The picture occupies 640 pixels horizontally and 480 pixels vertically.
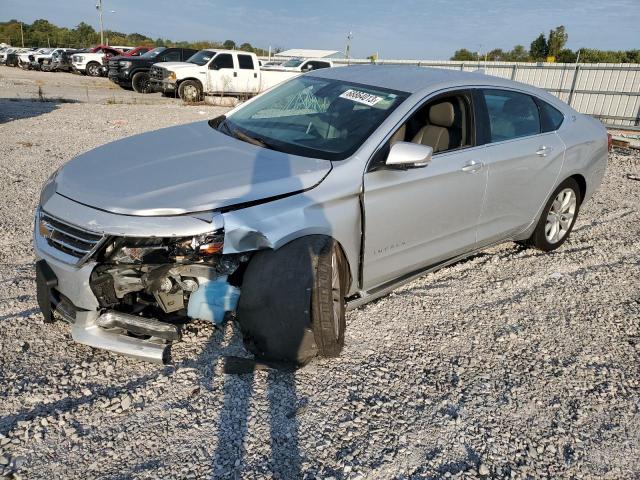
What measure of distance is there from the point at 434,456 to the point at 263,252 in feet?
4.49

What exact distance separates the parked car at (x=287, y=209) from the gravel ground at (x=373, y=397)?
25 centimetres

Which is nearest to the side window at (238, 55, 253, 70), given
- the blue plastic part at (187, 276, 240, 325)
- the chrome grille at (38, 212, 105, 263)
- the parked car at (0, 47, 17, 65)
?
the chrome grille at (38, 212, 105, 263)

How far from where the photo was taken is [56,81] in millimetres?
25125

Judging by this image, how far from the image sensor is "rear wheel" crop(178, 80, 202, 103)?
18.0 meters

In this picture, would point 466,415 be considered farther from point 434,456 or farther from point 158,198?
point 158,198

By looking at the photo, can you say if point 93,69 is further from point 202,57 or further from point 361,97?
point 361,97

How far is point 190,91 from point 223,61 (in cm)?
157

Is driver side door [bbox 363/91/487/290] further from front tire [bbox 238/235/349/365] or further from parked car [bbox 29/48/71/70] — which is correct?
parked car [bbox 29/48/71/70]

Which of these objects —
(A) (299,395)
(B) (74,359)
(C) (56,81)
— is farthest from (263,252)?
(C) (56,81)

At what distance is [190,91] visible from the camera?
18.1m

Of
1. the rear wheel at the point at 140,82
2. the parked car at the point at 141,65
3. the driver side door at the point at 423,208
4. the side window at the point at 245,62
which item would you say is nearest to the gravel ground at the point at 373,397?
the driver side door at the point at 423,208

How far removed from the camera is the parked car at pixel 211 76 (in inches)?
707

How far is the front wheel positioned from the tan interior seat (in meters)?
1.52

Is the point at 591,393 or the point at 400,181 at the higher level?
the point at 400,181
